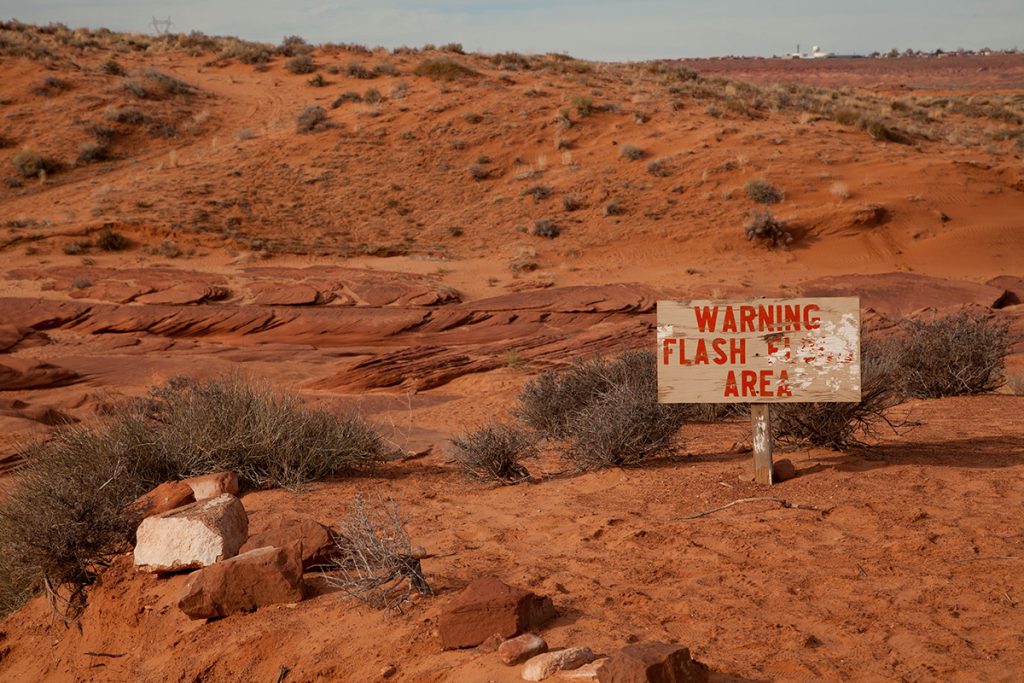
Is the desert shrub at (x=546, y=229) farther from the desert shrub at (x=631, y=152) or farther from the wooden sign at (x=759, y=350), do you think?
the wooden sign at (x=759, y=350)

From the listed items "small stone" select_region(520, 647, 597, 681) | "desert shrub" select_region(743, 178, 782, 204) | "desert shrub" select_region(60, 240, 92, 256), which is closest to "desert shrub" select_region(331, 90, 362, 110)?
"desert shrub" select_region(60, 240, 92, 256)

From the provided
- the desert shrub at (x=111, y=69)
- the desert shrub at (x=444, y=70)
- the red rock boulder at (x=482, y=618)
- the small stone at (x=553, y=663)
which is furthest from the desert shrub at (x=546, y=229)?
the desert shrub at (x=111, y=69)

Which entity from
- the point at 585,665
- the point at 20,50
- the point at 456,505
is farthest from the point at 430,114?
the point at 585,665

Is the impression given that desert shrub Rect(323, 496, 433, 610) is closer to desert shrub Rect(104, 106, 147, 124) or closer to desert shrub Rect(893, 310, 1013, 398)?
desert shrub Rect(893, 310, 1013, 398)

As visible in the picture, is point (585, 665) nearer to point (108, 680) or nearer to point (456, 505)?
point (108, 680)

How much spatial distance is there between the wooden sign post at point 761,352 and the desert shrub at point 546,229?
59.1 ft

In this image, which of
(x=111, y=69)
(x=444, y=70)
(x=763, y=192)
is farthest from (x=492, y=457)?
(x=111, y=69)

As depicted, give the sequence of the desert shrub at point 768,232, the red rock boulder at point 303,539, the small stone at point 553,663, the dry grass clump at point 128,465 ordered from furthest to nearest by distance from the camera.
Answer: the desert shrub at point 768,232 < the dry grass clump at point 128,465 < the red rock boulder at point 303,539 < the small stone at point 553,663

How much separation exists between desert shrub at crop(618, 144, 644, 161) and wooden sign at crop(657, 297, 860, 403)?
2143 centimetres

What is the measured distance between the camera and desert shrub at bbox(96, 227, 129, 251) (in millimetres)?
22359

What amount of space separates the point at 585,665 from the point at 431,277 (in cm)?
1756

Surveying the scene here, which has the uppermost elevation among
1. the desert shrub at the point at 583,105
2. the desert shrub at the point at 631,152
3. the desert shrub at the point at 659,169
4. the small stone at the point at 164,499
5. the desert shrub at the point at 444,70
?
the desert shrub at the point at 444,70

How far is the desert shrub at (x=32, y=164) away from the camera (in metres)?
28.1

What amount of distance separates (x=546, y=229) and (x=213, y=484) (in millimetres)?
18386
